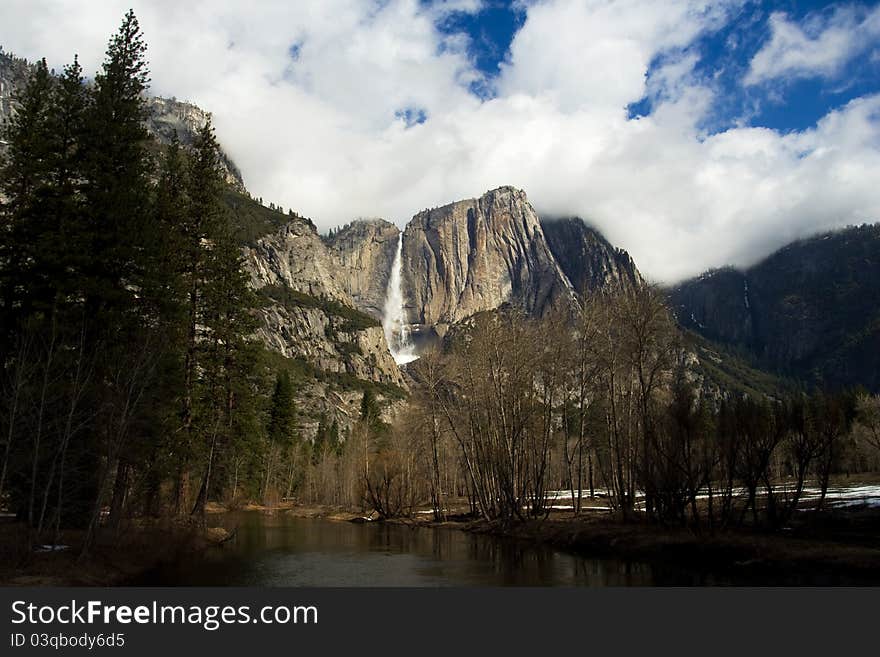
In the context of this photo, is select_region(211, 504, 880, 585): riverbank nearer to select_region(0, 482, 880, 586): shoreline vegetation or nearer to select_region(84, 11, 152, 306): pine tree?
select_region(0, 482, 880, 586): shoreline vegetation

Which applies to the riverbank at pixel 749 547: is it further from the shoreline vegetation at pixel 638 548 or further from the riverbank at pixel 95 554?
the riverbank at pixel 95 554

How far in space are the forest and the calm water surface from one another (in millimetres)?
3984

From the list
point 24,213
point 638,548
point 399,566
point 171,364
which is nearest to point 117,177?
point 24,213

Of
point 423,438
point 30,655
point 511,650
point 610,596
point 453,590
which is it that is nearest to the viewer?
point 30,655

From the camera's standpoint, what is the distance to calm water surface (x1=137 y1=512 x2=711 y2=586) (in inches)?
885

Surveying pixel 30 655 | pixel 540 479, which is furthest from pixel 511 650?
pixel 540 479

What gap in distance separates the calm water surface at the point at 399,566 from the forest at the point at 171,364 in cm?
398

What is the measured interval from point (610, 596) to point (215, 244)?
95.6ft

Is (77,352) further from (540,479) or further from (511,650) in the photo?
(540,479)

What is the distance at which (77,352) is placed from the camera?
23.0 m

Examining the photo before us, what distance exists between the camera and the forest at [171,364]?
73.2 ft

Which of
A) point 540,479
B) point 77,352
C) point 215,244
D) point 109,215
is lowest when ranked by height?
point 540,479

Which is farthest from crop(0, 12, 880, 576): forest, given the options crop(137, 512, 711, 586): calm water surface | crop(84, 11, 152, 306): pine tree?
crop(137, 512, 711, 586): calm water surface

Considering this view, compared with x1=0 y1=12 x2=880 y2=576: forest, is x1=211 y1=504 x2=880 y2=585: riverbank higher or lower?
lower
